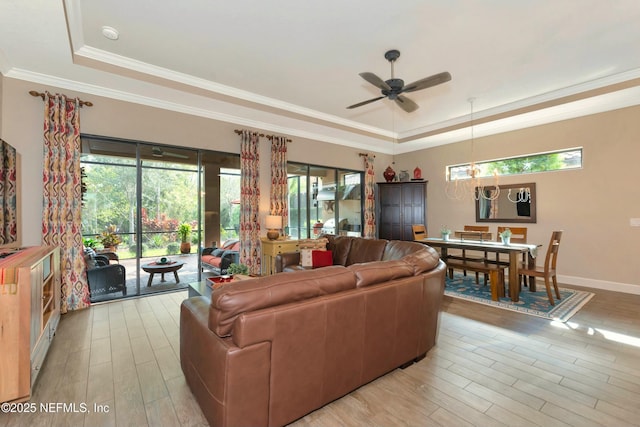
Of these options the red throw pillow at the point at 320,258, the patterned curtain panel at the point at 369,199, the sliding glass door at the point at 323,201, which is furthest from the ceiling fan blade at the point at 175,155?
the patterned curtain panel at the point at 369,199

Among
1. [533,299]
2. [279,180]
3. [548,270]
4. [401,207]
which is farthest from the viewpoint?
[401,207]

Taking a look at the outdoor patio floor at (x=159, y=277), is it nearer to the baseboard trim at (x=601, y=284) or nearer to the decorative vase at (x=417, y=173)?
the decorative vase at (x=417, y=173)

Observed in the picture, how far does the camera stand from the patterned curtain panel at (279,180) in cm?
571

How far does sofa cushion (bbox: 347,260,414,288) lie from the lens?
1997 millimetres

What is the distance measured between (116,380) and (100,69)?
363 cm

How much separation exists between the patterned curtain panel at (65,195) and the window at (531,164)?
22.0 ft

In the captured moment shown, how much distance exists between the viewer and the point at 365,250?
13.8 feet

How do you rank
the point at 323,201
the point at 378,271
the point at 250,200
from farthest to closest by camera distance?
the point at 323,201 < the point at 250,200 < the point at 378,271

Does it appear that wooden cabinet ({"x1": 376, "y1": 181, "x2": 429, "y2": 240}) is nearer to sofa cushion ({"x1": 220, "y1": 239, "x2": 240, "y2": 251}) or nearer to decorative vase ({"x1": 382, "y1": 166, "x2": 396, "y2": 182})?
decorative vase ({"x1": 382, "y1": 166, "x2": 396, "y2": 182})

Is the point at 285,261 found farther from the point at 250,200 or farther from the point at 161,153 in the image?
the point at 161,153

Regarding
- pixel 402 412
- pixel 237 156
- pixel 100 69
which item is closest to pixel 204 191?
pixel 237 156

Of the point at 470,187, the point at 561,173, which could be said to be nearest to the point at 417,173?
the point at 470,187

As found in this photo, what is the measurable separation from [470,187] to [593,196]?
209cm

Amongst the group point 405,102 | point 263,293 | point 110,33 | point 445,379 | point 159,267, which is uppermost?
point 110,33
